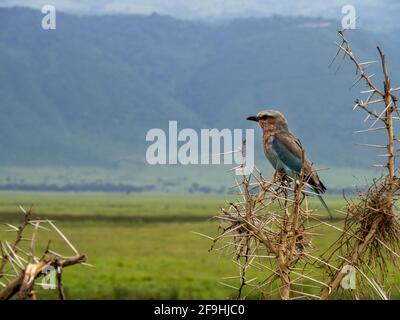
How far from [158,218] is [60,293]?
115938mm

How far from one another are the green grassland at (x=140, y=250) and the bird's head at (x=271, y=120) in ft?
151

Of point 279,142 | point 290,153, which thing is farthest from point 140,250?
point 290,153

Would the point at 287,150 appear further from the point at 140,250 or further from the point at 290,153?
the point at 140,250

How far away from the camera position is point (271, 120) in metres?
6.45

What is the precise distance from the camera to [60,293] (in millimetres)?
2441

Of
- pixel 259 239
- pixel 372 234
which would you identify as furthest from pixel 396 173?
pixel 259 239

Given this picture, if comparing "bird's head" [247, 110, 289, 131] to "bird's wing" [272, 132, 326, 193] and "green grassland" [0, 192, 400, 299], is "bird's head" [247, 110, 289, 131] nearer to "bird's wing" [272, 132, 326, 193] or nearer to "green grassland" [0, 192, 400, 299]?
"bird's wing" [272, 132, 326, 193]

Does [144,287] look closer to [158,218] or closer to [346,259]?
[158,218]

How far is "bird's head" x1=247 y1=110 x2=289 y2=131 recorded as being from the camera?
21.0 ft

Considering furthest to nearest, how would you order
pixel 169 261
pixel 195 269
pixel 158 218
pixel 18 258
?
pixel 158 218
pixel 169 261
pixel 195 269
pixel 18 258

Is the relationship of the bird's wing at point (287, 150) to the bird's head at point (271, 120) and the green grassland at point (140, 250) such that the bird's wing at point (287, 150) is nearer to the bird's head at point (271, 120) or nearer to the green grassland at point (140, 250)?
the bird's head at point (271, 120)

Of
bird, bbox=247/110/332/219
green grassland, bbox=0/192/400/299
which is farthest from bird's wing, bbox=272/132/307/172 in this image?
green grassland, bbox=0/192/400/299

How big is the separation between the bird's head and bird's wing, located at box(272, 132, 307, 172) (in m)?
0.07

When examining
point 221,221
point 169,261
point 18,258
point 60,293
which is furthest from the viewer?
point 169,261
